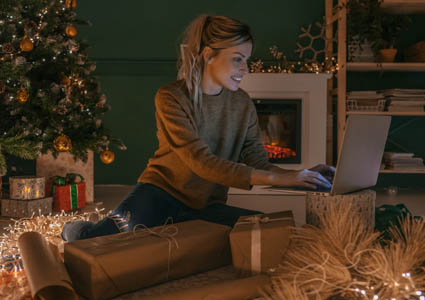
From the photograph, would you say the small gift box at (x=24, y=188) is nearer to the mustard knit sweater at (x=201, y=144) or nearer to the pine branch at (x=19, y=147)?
the pine branch at (x=19, y=147)

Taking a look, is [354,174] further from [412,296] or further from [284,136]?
[284,136]

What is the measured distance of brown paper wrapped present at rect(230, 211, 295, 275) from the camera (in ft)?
3.84

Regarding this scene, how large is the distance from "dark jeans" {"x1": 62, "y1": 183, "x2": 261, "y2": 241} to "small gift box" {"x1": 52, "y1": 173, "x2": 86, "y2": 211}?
50.9 inches

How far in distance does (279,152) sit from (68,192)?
1.65 m

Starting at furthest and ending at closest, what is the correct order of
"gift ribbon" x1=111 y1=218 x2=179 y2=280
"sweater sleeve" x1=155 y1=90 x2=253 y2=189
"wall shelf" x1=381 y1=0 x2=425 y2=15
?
"wall shelf" x1=381 y1=0 x2=425 y2=15 → "sweater sleeve" x1=155 y1=90 x2=253 y2=189 → "gift ribbon" x1=111 y1=218 x2=179 y2=280

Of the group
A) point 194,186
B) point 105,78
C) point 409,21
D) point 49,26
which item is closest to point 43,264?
point 194,186

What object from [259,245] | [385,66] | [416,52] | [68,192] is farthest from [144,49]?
[259,245]

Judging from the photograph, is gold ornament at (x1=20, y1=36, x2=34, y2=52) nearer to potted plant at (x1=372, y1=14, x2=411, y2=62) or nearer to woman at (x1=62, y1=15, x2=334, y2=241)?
woman at (x1=62, y1=15, x2=334, y2=241)

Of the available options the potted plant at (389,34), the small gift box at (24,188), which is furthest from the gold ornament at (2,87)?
the potted plant at (389,34)

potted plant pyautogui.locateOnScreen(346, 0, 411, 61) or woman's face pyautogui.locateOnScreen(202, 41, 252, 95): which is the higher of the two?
Answer: potted plant pyautogui.locateOnScreen(346, 0, 411, 61)

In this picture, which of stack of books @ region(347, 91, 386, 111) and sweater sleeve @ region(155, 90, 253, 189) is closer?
sweater sleeve @ region(155, 90, 253, 189)

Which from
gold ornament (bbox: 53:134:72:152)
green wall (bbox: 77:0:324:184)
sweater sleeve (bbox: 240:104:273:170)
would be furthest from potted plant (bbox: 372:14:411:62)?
gold ornament (bbox: 53:134:72:152)

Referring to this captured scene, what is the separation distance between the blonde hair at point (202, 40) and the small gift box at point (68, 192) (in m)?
1.52

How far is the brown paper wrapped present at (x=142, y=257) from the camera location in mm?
1094
